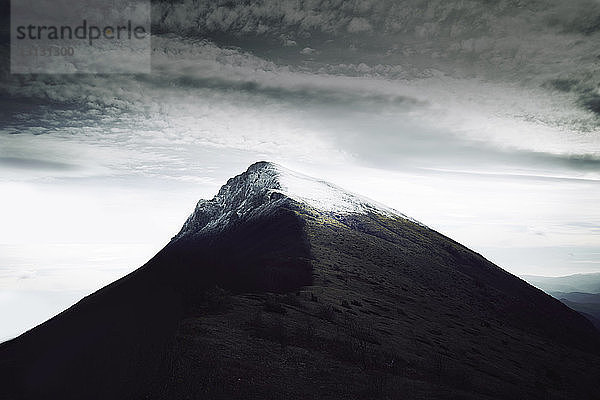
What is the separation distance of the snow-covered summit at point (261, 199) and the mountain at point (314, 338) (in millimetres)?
→ 13513

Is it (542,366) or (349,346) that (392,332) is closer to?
(349,346)

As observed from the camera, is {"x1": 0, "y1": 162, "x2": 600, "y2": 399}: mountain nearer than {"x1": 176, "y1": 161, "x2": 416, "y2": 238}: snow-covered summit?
Yes

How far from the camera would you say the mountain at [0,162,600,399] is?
1343 centimetres

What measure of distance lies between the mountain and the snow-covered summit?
44.3 feet

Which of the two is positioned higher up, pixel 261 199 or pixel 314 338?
pixel 261 199

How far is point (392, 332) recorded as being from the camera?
23.8 m

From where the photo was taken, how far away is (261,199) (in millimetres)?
85562

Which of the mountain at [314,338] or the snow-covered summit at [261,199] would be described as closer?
the mountain at [314,338]

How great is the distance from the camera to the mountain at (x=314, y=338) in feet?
44.1

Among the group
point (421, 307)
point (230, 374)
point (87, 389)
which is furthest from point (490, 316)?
point (87, 389)

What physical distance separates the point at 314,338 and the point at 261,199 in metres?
68.6

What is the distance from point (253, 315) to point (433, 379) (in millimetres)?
10891

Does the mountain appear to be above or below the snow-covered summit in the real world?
below

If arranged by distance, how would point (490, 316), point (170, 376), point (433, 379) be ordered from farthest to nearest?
point (490, 316)
point (433, 379)
point (170, 376)
